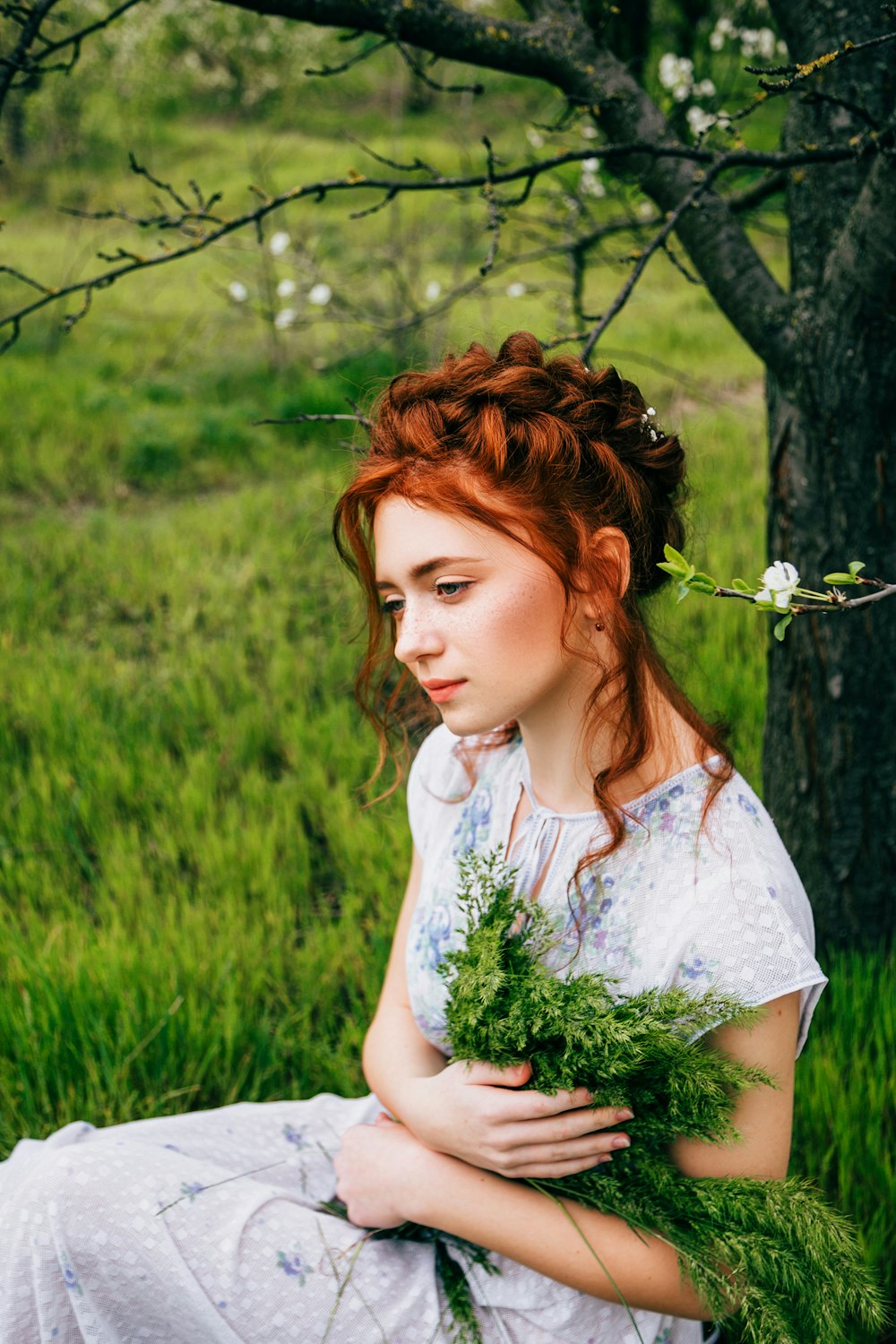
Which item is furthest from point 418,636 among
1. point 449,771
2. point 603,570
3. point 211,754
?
point 211,754

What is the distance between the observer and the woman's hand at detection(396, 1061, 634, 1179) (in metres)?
1.24

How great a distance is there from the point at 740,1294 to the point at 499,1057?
37cm

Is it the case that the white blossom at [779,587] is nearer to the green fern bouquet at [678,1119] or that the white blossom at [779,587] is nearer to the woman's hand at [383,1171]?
the green fern bouquet at [678,1119]

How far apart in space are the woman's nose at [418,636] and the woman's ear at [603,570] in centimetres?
20

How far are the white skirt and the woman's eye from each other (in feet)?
2.75

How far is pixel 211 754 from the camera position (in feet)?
10.5

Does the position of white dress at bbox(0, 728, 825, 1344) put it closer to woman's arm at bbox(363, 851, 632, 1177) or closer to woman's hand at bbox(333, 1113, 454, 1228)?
woman's hand at bbox(333, 1113, 454, 1228)

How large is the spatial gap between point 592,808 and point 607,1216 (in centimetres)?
50

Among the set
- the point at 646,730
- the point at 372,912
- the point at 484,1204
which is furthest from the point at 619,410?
the point at 372,912

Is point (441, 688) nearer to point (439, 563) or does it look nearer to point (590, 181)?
point (439, 563)

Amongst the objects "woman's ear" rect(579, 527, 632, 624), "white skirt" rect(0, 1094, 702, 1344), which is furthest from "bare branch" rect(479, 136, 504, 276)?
"white skirt" rect(0, 1094, 702, 1344)

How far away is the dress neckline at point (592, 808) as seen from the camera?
4.58 feet

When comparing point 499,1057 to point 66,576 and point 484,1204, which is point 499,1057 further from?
point 66,576

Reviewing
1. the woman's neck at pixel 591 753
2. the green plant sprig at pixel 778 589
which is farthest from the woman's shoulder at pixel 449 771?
the green plant sprig at pixel 778 589
